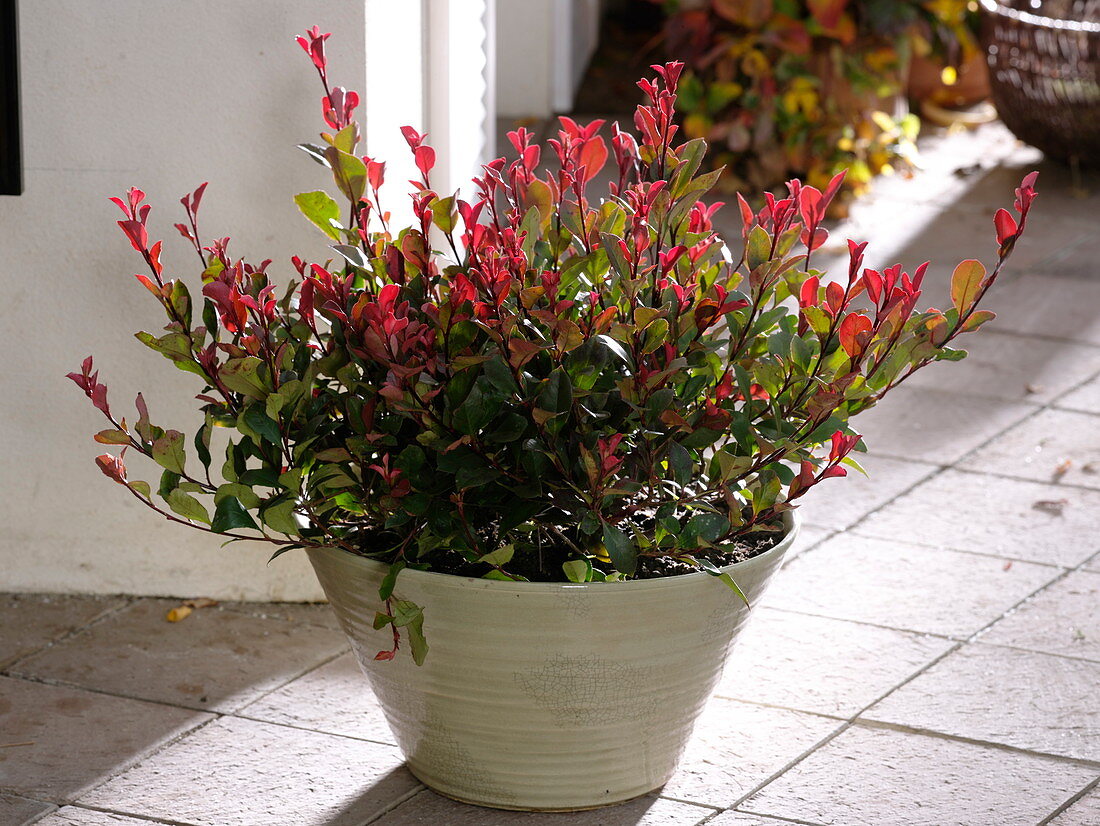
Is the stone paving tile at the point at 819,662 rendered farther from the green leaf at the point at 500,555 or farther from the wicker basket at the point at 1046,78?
the wicker basket at the point at 1046,78

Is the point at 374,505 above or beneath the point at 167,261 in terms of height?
beneath

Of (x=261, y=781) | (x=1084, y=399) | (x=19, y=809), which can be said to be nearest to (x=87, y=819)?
(x=19, y=809)

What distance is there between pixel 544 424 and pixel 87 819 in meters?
0.89

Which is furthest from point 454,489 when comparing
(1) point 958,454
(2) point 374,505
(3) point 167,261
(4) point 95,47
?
(1) point 958,454

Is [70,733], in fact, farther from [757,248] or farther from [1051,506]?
[1051,506]

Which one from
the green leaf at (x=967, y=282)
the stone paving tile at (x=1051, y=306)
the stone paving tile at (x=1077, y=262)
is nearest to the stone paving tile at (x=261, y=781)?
the green leaf at (x=967, y=282)

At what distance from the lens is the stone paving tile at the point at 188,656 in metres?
2.41

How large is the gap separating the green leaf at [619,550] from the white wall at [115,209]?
918mm

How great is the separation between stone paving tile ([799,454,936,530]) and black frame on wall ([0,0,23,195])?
166cm

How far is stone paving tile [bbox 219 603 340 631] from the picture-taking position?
2.65 meters

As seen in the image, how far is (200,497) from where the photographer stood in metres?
2.70

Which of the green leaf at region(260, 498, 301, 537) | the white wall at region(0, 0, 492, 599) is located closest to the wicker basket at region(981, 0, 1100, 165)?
the white wall at region(0, 0, 492, 599)

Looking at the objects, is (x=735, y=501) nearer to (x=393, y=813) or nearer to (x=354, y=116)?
(x=393, y=813)

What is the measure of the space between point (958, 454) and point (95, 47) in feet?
6.96
